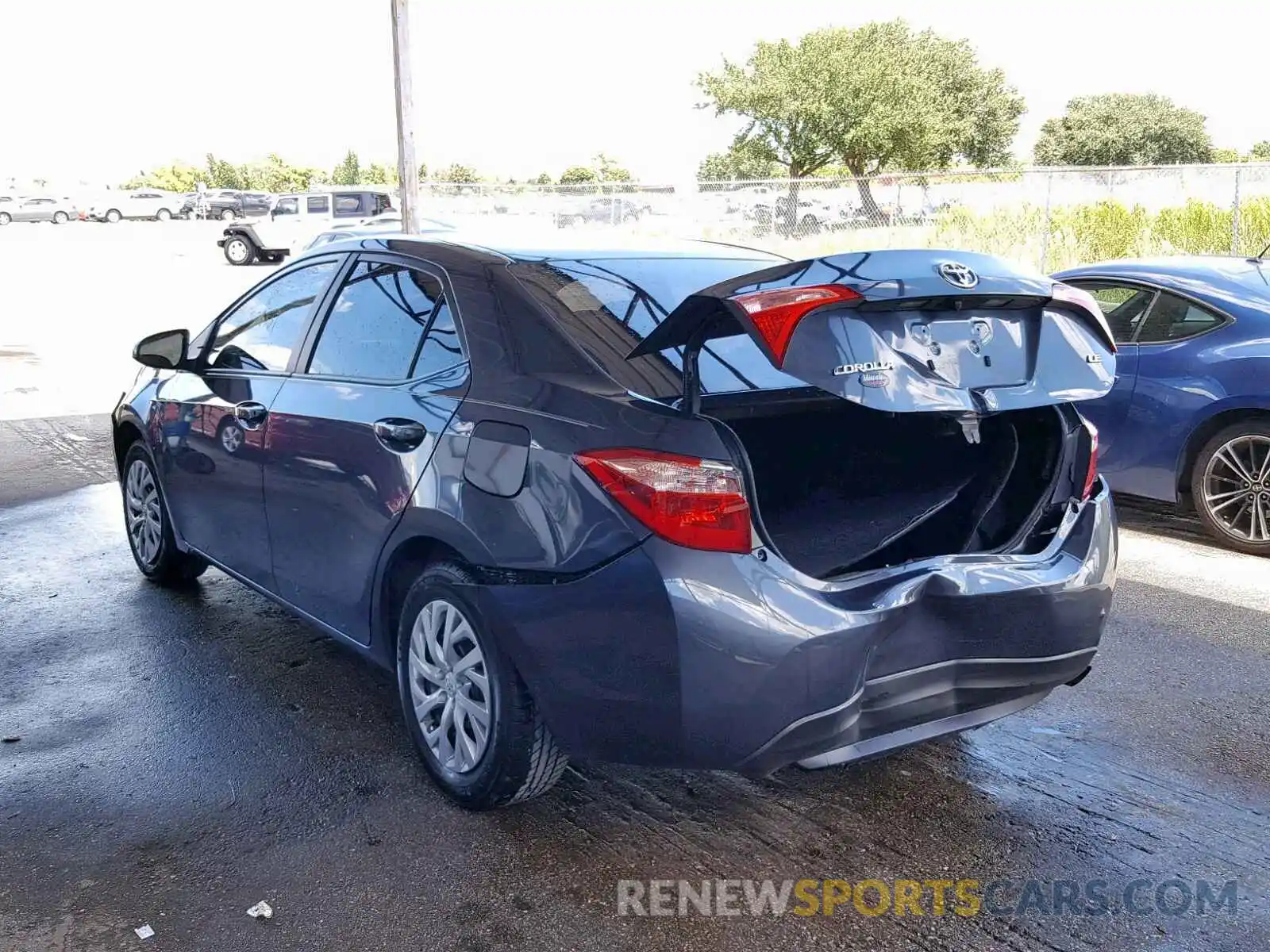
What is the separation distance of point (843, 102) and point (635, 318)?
46243mm

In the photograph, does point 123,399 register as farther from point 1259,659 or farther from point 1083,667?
point 1259,659

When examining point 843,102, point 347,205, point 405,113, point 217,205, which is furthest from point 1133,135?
point 405,113

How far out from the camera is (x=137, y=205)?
60812mm

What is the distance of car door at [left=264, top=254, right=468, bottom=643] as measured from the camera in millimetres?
3471

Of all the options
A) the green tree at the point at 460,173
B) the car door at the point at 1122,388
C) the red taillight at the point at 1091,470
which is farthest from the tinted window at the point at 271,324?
the green tree at the point at 460,173

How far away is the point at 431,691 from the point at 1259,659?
3.29m

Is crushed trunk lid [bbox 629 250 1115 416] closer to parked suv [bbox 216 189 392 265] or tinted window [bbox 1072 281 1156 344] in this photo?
tinted window [bbox 1072 281 1156 344]

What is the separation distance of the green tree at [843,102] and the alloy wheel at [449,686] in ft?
152

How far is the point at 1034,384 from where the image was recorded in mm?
3072

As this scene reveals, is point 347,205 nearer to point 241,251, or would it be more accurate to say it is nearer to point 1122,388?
point 241,251

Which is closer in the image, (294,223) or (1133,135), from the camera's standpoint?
(294,223)

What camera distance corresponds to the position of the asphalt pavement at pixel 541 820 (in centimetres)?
291

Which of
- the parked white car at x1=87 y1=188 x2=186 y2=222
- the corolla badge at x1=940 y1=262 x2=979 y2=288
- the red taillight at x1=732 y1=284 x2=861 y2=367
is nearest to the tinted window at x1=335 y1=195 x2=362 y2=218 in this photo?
the corolla badge at x1=940 y1=262 x2=979 y2=288

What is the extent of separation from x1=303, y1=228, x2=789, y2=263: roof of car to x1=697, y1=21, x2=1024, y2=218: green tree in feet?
147
